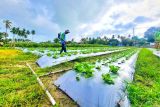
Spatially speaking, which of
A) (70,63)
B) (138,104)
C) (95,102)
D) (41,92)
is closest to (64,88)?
(41,92)

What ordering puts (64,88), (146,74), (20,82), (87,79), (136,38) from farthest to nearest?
(136,38) → (146,74) → (20,82) → (64,88) → (87,79)

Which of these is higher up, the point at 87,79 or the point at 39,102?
the point at 87,79

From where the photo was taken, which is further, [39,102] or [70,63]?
[70,63]

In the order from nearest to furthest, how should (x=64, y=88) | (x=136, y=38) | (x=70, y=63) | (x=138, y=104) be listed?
1. (x=138, y=104)
2. (x=64, y=88)
3. (x=70, y=63)
4. (x=136, y=38)

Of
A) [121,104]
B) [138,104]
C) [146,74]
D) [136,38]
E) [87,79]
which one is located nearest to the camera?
[121,104]

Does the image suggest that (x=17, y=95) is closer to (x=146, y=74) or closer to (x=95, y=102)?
(x=95, y=102)

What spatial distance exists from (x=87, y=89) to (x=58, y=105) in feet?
2.39

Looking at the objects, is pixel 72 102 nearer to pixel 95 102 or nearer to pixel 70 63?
pixel 95 102

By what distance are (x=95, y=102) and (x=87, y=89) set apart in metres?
0.60

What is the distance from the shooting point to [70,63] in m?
11.9

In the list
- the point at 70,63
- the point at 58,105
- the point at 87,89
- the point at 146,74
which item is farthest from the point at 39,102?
the point at 70,63

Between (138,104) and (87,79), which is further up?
(87,79)

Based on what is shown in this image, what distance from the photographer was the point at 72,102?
5.63m

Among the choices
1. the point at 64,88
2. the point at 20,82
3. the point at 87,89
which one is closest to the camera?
the point at 87,89
